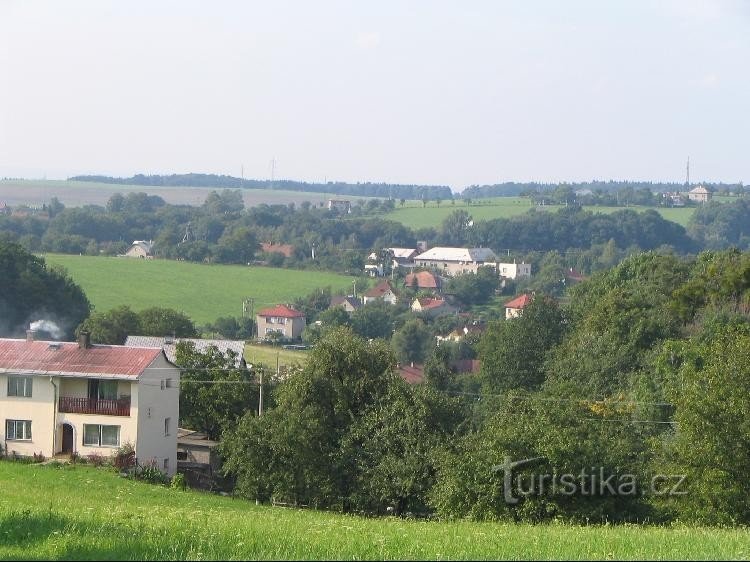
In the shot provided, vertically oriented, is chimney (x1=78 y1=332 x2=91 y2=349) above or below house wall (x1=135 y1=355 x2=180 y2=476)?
above

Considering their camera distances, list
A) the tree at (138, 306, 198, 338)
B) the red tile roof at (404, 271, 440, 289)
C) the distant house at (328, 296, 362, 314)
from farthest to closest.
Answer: the red tile roof at (404, 271, 440, 289) < the distant house at (328, 296, 362, 314) < the tree at (138, 306, 198, 338)

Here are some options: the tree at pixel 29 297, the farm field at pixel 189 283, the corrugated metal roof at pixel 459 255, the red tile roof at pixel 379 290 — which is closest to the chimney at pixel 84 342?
the tree at pixel 29 297

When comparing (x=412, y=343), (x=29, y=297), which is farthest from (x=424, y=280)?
(x=29, y=297)

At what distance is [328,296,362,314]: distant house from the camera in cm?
11610

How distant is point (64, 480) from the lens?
34.8 meters

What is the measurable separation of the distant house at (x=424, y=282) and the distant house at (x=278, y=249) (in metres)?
15.3

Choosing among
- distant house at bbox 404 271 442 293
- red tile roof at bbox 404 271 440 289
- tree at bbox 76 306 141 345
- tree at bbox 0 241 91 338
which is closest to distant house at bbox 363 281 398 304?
distant house at bbox 404 271 442 293

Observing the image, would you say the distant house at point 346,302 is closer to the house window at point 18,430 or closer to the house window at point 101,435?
the house window at point 18,430

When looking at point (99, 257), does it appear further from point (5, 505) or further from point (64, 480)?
point (5, 505)

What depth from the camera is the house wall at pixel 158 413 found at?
41.2 metres

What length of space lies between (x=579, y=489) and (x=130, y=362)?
19.7 metres

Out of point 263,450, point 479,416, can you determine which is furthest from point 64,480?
point 479,416

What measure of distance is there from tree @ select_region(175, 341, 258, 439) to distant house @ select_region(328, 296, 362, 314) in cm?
6567

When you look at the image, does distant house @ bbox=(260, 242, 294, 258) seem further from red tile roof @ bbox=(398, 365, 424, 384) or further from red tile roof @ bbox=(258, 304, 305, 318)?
red tile roof @ bbox=(398, 365, 424, 384)
